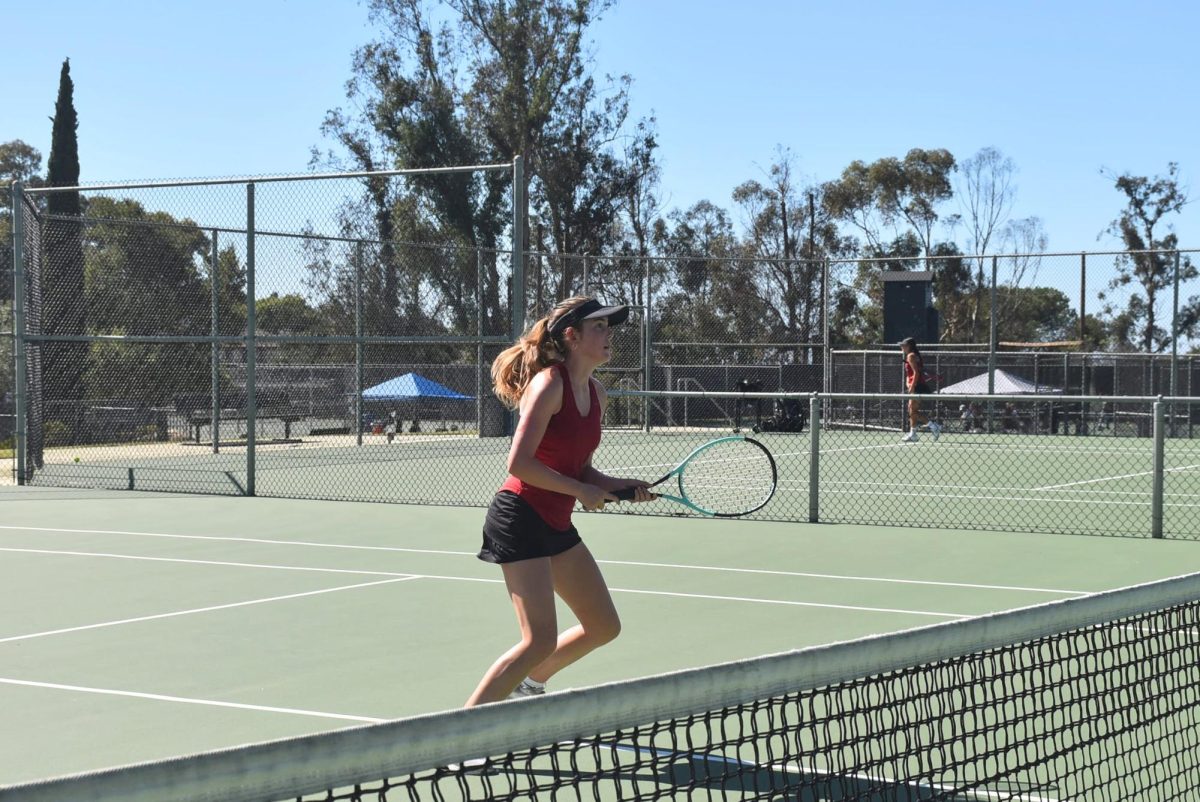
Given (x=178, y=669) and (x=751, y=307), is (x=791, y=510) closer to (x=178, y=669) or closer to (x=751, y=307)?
(x=178, y=669)

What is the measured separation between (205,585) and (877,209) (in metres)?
44.8

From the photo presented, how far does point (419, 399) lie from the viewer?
80.6 ft

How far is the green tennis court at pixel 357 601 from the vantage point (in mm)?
5992

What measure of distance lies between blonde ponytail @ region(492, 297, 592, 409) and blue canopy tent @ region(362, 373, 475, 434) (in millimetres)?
18622

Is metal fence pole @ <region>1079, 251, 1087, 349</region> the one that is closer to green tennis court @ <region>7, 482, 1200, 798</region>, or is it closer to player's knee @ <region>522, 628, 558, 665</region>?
green tennis court @ <region>7, 482, 1200, 798</region>

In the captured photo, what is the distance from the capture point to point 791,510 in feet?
45.3

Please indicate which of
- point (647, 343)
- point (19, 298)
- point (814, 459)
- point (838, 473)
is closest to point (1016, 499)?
point (814, 459)

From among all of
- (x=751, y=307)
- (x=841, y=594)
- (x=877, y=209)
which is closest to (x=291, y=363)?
(x=751, y=307)

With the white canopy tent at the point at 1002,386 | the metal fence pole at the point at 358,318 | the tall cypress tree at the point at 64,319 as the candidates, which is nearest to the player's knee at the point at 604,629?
the tall cypress tree at the point at 64,319

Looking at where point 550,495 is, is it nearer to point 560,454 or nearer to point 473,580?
point 560,454

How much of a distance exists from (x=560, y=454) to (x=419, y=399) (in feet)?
65.2

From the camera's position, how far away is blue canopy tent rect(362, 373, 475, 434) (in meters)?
23.7

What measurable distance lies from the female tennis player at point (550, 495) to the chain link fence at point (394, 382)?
7.58 m

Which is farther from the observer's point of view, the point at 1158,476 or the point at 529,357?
the point at 1158,476
